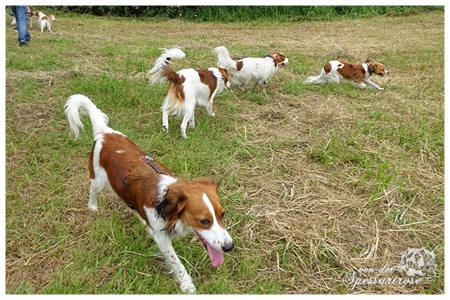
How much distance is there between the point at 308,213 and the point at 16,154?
3.10 meters

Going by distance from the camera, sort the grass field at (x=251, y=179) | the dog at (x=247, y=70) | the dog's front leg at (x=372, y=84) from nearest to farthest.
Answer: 1. the grass field at (x=251, y=179)
2. the dog at (x=247, y=70)
3. the dog's front leg at (x=372, y=84)

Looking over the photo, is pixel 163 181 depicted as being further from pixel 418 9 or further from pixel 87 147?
pixel 418 9

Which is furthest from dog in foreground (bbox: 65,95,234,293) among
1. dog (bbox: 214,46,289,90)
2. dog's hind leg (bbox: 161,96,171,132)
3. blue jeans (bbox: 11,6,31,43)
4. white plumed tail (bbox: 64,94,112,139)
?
blue jeans (bbox: 11,6,31,43)

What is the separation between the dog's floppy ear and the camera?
234cm

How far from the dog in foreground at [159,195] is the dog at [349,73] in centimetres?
449

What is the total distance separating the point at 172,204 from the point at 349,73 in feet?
18.0

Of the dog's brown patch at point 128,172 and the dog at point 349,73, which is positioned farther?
the dog at point 349,73

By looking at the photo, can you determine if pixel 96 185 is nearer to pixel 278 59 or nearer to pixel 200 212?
pixel 200 212

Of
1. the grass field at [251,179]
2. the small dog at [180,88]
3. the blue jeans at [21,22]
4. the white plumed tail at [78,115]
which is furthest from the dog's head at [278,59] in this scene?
the blue jeans at [21,22]

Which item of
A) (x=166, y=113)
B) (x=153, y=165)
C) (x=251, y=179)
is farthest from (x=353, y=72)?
(x=153, y=165)

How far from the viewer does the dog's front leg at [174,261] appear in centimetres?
260

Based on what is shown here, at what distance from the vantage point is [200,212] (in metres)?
2.31

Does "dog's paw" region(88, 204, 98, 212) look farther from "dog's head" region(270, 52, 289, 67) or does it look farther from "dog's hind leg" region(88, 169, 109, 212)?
"dog's head" region(270, 52, 289, 67)

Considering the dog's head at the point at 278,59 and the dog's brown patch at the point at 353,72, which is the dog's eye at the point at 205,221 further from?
the dog's brown patch at the point at 353,72
